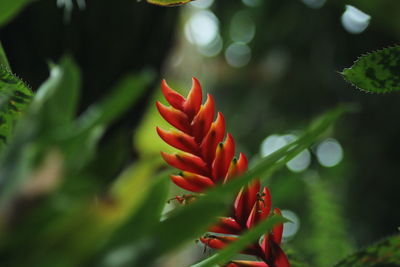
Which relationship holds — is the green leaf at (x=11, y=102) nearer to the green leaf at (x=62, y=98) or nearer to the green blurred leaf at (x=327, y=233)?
the green leaf at (x=62, y=98)

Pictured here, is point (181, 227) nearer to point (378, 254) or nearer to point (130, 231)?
point (130, 231)

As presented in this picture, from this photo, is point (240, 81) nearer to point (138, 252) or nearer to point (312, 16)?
point (312, 16)

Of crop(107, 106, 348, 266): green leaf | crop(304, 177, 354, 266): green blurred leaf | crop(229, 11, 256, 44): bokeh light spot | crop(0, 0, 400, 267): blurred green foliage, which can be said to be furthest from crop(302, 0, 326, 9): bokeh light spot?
crop(107, 106, 348, 266): green leaf

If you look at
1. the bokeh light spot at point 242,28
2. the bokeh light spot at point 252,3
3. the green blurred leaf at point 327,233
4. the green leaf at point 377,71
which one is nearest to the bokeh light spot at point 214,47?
the bokeh light spot at point 242,28

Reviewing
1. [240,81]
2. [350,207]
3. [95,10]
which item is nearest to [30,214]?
[95,10]

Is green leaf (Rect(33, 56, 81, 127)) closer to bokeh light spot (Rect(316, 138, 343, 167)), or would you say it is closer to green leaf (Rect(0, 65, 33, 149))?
green leaf (Rect(0, 65, 33, 149))

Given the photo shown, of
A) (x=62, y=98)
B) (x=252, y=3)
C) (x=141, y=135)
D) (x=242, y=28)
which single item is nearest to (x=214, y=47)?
(x=242, y=28)

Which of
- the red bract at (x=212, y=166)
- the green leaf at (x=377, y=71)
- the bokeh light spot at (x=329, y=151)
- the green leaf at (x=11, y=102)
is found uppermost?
the green leaf at (x=11, y=102)
